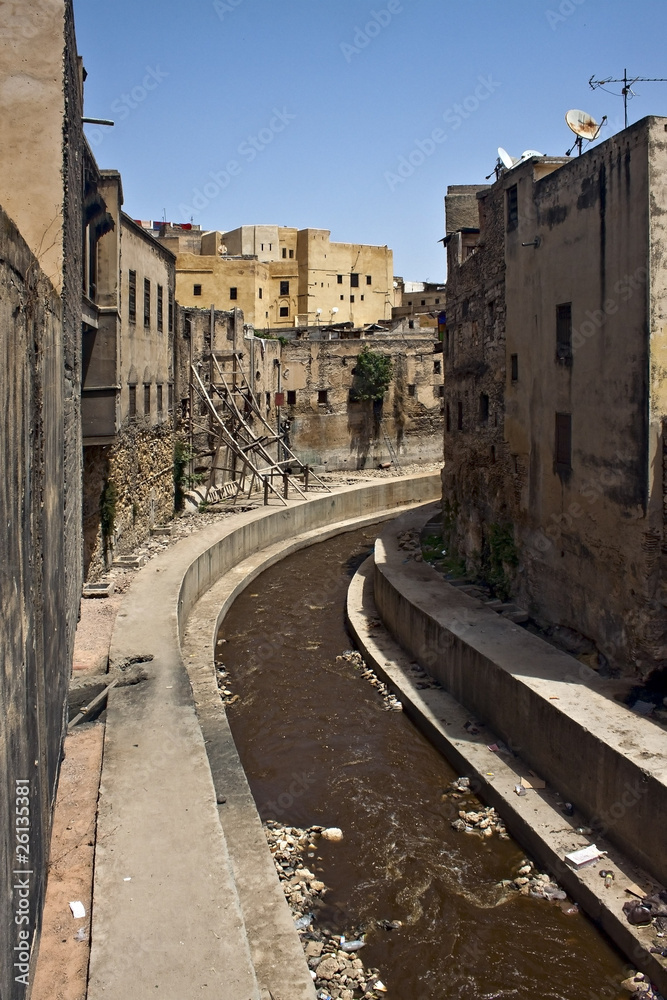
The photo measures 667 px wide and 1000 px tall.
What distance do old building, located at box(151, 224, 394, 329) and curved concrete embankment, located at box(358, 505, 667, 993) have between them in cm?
3228

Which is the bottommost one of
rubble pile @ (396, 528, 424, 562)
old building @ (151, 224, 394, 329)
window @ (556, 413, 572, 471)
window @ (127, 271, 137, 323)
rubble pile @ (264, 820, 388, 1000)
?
rubble pile @ (264, 820, 388, 1000)

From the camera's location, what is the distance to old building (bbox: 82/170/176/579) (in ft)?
49.8

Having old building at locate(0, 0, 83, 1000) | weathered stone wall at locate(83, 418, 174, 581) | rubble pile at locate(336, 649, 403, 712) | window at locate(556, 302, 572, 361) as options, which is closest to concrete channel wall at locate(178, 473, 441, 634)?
weathered stone wall at locate(83, 418, 174, 581)

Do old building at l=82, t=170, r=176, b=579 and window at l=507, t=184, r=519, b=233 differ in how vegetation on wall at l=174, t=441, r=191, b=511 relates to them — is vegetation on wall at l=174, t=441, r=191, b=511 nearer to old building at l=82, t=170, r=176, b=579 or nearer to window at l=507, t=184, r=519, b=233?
old building at l=82, t=170, r=176, b=579

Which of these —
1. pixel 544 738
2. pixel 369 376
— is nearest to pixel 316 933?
pixel 544 738

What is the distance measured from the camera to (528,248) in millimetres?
13688

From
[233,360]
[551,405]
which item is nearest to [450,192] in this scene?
[233,360]

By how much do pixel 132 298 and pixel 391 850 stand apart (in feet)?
39.9

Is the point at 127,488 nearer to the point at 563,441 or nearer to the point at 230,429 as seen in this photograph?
the point at 563,441

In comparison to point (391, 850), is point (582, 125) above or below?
above

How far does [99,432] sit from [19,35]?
6.77 metres

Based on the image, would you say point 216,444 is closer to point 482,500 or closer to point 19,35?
point 482,500

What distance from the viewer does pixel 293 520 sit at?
24594 millimetres

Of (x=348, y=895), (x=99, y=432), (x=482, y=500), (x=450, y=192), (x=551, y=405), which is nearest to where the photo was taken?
(x=348, y=895)
